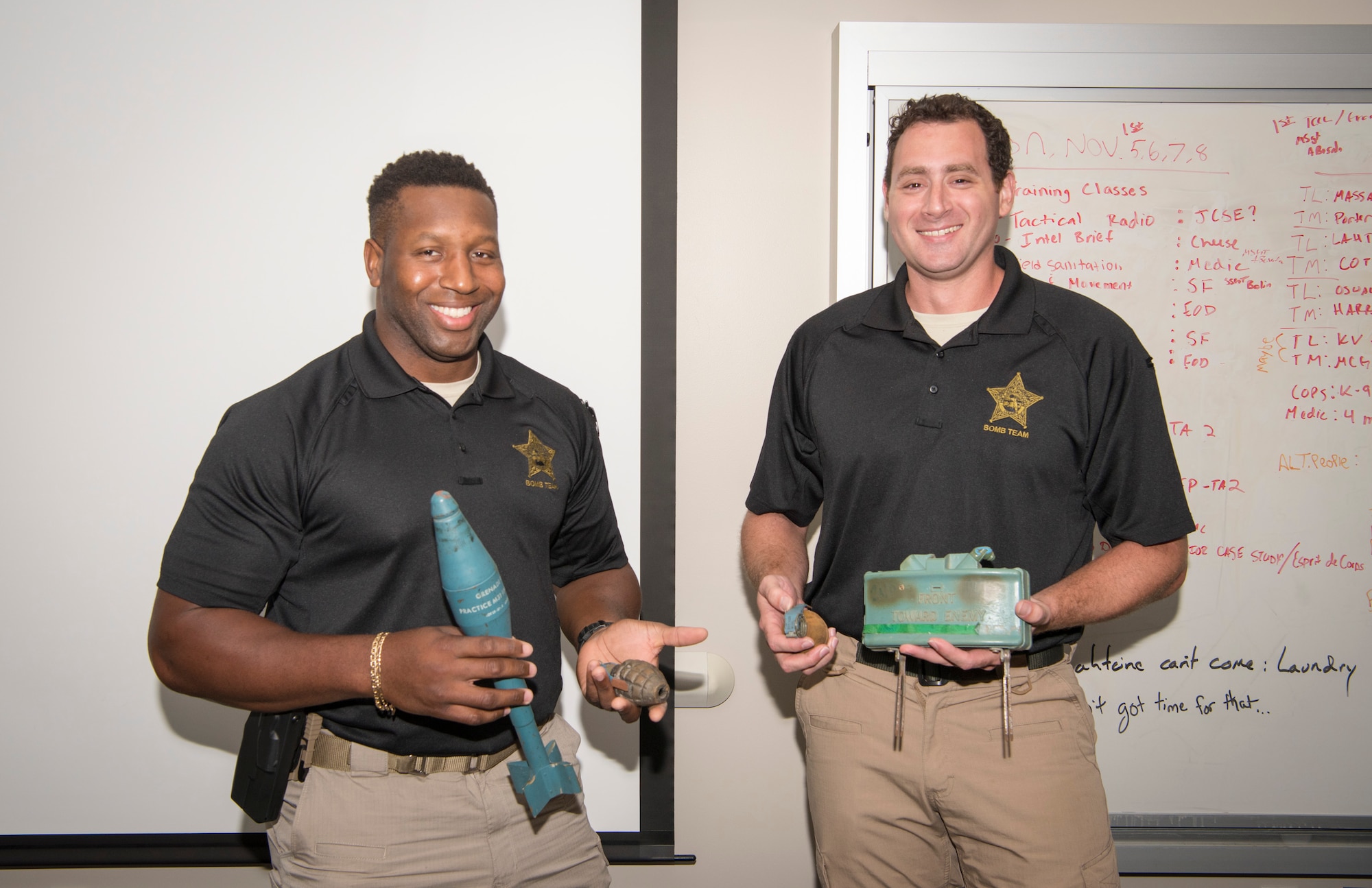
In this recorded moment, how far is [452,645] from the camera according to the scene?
1232 millimetres

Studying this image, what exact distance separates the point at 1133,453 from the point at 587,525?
1002mm

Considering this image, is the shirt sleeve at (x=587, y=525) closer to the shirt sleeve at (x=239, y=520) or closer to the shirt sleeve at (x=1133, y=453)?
the shirt sleeve at (x=239, y=520)

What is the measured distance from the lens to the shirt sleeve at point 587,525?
5.53ft

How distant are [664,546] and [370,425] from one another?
3.27 ft

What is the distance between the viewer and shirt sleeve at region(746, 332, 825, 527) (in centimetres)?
183

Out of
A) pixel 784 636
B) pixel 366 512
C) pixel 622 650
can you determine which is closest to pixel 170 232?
pixel 366 512

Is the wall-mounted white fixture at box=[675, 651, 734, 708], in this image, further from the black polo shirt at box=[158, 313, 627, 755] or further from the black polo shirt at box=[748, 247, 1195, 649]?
the black polo shirt at box=[158, 313, 627, 755]

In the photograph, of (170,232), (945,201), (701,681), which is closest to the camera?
(945,201)

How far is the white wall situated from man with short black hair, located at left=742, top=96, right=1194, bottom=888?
34.7 inches

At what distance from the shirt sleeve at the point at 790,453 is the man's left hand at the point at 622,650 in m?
0.50

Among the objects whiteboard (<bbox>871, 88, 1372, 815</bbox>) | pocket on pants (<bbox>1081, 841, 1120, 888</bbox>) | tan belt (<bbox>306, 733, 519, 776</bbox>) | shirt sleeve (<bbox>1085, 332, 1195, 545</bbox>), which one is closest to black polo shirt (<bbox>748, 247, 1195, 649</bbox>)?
shirt sleeve (<bbox>1085, 332, 1195, 545</bbox>)

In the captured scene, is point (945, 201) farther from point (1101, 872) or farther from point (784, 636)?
point (1101, 872)

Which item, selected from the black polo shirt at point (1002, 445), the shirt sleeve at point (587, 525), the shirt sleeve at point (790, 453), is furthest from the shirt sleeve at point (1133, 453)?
the shirt sleeve at point (587, 525)

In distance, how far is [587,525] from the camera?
1708 mm
